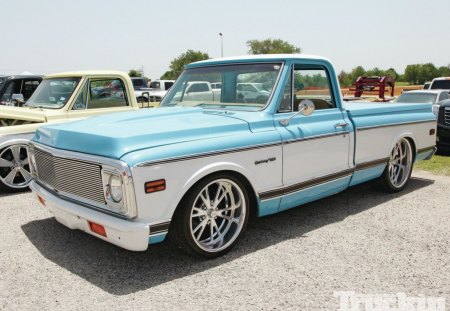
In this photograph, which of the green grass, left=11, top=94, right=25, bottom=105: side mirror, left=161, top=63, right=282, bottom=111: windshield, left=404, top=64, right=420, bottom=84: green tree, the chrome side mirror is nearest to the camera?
the chrome side mirror

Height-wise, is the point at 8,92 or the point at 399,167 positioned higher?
the point at 8,92

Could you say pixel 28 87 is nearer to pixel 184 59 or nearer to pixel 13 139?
pixel 13 139

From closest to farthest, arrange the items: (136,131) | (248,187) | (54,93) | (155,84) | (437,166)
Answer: (136,131) → (248,187) → (54,93) → (437,166) → (155,84)

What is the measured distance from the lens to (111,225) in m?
3.26

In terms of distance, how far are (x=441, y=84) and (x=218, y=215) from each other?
1334 cm

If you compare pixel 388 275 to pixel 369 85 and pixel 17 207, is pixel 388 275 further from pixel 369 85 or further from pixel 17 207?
pixel 369 85

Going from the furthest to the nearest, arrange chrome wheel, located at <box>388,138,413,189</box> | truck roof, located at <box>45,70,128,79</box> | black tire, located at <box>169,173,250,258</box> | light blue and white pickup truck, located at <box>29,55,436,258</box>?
truck roof, located at <box>45,70,128,79</box>
chrome wheel, located at <box>388,138,413,189</box>
black tire, located at <box>169,173,250,258</box>
light blue and white pickup truck, located at <box>29,55,436,258</box>

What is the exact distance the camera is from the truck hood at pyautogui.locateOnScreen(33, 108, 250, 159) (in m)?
3.36

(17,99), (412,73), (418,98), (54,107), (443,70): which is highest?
(17,99)

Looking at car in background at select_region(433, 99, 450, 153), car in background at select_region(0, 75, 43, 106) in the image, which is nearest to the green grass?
car in background at select_region(433, 99, 450, 153)

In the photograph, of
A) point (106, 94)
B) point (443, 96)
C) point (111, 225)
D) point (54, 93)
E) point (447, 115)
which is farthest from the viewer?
point (443, 96)

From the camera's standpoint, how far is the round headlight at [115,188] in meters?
3.24

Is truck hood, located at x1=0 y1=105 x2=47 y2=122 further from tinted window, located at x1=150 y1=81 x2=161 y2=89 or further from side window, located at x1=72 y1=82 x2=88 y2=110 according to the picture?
tinted window, located at x1=150 y1=81 x2=161 y2=89

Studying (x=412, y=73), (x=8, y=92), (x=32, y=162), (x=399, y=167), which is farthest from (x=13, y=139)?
(x=412, y=73)
